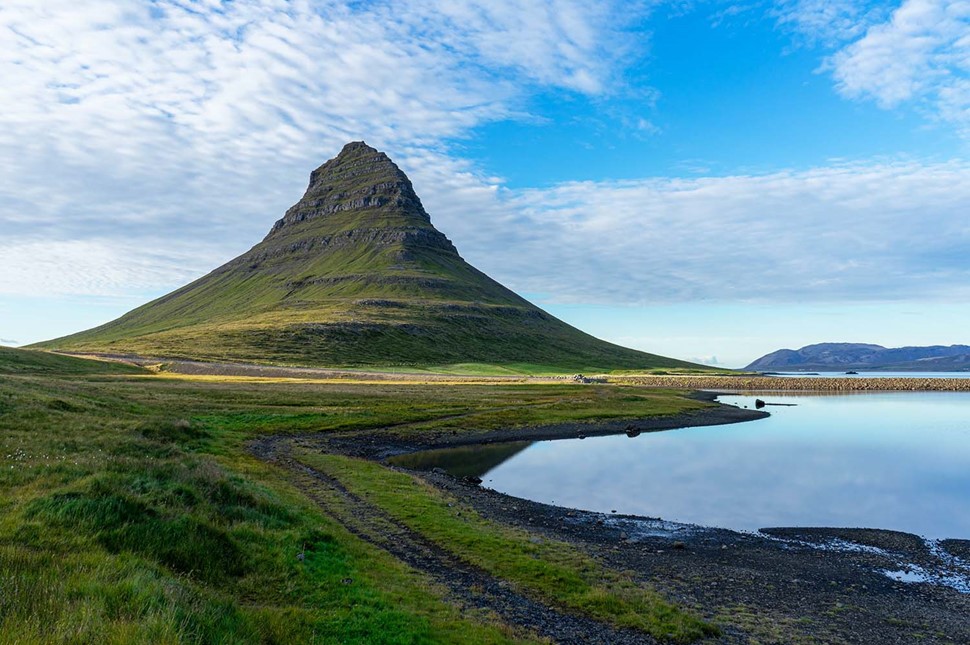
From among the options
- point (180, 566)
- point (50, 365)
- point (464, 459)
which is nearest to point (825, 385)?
point (464, 459)

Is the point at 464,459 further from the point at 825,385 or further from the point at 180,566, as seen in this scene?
the point at 825,385

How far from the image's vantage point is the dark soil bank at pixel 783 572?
18.6 meters

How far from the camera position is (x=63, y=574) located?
10.9 meters

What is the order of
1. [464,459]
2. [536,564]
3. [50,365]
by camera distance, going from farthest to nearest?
[50,365]
[464,459]
[536,564]

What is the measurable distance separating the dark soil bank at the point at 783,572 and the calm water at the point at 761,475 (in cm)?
371

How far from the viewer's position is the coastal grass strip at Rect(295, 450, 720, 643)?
17.8m

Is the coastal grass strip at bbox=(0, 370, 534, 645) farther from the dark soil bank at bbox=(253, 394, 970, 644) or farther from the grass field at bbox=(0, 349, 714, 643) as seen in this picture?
the dark soil bank at bbox=(253, 394, 970, 644)

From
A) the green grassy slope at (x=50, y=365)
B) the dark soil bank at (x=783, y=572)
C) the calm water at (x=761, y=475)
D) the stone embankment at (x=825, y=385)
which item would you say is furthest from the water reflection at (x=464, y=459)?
the stone embankment at (x=825, y=385)

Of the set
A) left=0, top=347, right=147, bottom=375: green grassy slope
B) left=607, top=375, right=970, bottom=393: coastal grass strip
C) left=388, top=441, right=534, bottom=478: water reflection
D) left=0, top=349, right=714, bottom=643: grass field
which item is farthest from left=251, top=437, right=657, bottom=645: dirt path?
left=607, top=375, right=970, bottom=393: coastal grass strip

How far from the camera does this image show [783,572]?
960 inches

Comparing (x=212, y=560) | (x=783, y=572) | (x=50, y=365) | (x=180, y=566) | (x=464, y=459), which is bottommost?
(x=783, y=572)

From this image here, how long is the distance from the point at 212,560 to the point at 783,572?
22883 mm

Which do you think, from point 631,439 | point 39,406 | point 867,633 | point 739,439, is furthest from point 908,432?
point 39,406

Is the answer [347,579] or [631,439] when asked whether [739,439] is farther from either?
[347,579]
